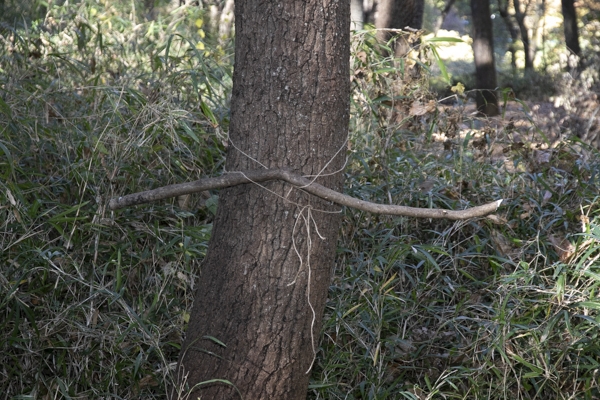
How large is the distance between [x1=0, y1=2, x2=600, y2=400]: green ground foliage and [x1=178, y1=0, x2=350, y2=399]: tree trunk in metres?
0.31

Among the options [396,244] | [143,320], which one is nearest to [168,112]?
[143,320]

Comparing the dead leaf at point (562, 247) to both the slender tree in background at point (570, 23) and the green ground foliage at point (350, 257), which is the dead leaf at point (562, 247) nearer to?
the green ground foliage at point (350, 257)

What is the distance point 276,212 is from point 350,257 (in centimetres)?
95

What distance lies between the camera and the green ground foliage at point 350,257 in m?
2.55

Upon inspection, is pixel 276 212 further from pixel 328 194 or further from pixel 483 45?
pixel 483 45

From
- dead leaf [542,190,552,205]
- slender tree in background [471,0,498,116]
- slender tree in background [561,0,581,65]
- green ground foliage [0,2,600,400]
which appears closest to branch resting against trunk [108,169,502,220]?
green ground foliage [0,2,600,400]

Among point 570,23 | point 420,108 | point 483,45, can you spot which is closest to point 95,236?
point 420,108

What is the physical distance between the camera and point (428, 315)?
287cm

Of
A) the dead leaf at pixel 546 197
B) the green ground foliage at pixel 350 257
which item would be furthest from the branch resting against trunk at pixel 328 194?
the dead leaf at pixel 546 197

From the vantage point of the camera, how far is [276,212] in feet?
7.20

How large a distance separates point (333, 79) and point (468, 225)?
134cm

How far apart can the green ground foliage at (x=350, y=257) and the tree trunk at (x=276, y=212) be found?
Answer: 1.02 feet

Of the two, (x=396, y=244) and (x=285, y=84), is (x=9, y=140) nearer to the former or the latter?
(x=285, y=84)

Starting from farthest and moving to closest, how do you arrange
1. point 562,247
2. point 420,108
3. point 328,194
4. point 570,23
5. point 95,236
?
point 570,23
point 420,108
point 562,247
point 95,236
point 328,194
